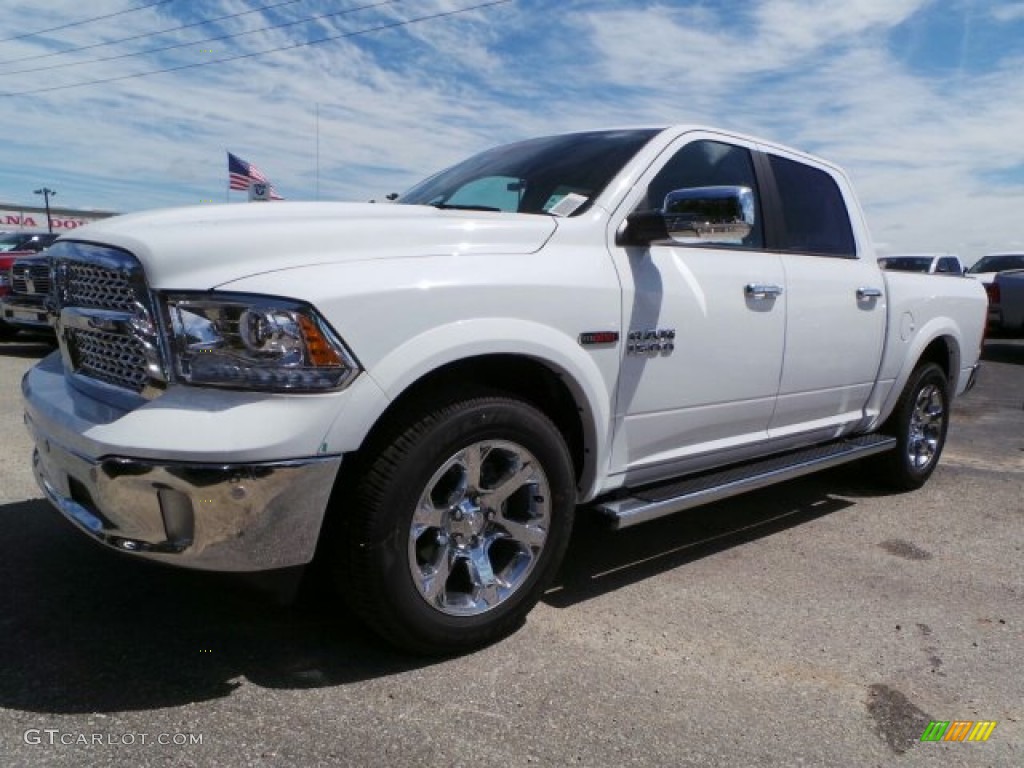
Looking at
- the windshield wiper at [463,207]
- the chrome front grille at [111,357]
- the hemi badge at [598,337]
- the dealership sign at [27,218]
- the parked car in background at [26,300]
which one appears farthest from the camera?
the dealership sign at [27,218]

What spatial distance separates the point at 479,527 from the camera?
2760mm

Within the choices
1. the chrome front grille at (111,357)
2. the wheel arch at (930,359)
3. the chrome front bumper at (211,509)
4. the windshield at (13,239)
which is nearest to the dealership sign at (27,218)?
the windshield at (13,239)

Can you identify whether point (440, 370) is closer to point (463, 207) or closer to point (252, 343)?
point (252, 343)

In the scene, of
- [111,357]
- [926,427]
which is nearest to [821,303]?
[926,427]

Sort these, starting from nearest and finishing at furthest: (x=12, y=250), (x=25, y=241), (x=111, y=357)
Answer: (x=111, y=357), (x=12, y=250), (x=25, y=241)

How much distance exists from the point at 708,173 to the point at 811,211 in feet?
3.04

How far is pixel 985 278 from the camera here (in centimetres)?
1647

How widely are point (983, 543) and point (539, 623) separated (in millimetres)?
2646

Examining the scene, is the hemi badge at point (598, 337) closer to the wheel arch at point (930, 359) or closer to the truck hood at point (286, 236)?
the truck hood at point (286, 236)

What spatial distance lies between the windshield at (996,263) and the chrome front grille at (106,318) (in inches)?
790

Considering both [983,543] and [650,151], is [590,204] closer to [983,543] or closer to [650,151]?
[650,151]

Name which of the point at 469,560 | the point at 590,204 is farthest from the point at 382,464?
the point at 590,204

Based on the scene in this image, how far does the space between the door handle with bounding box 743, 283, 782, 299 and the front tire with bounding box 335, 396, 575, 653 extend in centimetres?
124

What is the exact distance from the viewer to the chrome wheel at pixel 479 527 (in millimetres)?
2631
